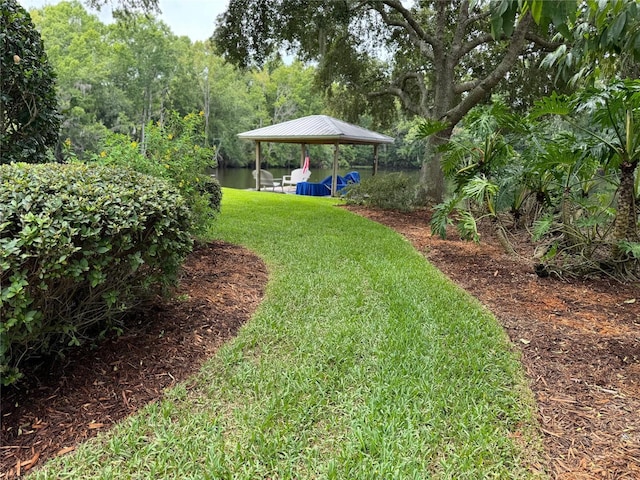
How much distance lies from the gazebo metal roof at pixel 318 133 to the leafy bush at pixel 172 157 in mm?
8586

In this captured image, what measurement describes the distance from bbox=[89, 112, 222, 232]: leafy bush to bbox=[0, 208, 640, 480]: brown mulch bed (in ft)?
2.55

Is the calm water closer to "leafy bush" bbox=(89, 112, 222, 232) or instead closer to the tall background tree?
the tall background tree

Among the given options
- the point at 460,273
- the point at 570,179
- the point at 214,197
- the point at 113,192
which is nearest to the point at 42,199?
the point at 113,192

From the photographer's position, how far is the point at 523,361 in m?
2.69

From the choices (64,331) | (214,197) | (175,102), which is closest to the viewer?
(64,331)

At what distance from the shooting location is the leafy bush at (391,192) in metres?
9.73

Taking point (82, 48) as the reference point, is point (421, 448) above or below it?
below

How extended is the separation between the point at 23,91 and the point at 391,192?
7566mm

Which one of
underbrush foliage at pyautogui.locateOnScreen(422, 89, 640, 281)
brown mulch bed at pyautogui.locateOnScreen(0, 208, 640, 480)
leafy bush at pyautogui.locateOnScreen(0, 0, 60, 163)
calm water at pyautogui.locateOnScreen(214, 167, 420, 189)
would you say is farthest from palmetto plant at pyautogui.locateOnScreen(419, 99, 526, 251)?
calm water at pyautogui.locateOnScreen(214, 167, 420, 189)

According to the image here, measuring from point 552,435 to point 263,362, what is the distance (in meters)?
1.66

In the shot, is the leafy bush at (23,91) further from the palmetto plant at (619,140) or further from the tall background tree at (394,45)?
the tall background tree at (394,45)

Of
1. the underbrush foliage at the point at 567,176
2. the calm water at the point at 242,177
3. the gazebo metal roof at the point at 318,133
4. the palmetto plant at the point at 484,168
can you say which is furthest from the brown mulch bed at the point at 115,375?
the calm water at the point at 242,177

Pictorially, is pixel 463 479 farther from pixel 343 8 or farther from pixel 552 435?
pixel 343 8

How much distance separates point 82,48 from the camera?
89.1ft
